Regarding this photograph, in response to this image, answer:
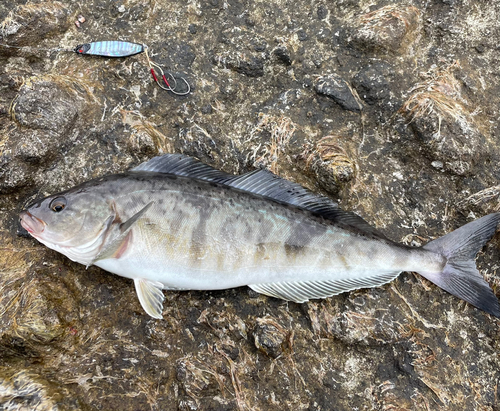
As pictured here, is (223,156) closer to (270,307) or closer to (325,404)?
(270,307)

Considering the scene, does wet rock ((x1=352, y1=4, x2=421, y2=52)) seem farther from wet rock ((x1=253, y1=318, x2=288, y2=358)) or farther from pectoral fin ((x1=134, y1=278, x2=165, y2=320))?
pectoral fin ((x1=134, y1=278, x2=165, y2=320))

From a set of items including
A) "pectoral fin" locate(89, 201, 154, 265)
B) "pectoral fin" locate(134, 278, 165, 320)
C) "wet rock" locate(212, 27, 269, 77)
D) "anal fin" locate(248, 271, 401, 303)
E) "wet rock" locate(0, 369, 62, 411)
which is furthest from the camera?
"wet rock" locate(212, 27, 269, 77)

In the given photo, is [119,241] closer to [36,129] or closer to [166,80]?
[36,129]

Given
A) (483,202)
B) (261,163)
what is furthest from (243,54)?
(483,202)

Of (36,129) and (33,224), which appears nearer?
(33,224)

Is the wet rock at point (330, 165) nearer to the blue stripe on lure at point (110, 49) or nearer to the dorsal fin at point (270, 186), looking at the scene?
the dorsal fin at point (270, 186)

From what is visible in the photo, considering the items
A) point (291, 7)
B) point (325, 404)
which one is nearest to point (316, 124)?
point (291, 7)

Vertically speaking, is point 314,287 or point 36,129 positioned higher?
point 36,129

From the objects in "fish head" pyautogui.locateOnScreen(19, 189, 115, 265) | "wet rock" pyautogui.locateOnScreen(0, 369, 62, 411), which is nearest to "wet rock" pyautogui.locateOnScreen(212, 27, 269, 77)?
"fish head" pyautogui.locateOnScreen(19, 189, 115, 265)
